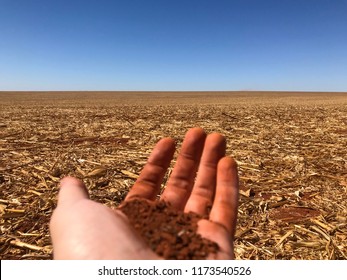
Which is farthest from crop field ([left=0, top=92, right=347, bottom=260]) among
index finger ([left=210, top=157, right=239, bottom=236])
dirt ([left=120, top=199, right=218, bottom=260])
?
dirt ([left=120, top=199, right=218, bottom=260])

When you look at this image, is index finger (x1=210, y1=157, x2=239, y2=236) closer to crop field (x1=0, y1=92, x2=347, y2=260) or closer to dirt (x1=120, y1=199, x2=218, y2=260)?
dirt (x1=120, y1=199, x2=218, y2=260)

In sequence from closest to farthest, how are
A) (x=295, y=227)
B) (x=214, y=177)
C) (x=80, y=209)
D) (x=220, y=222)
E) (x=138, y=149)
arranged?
1. (x=80, y=209)
2. (x=220, y=222)
3. (x=214, y=177)
4. (x=295, y=227)
5. (x=138, y=149)

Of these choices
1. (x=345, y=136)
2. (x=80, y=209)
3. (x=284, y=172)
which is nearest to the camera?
(x=80, y=209)

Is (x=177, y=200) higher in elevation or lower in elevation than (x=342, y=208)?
higher

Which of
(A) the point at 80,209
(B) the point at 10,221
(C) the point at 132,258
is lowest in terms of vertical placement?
(B) the point at 10,221

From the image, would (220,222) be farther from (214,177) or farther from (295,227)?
(295,227)

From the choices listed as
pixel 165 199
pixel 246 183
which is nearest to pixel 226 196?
pixel 165 199

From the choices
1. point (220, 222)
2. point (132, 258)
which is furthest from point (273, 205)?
point (132, 258)

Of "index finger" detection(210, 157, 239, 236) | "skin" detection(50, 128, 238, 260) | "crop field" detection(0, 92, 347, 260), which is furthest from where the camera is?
"crop field" detection(0, 92, 347, 260)
